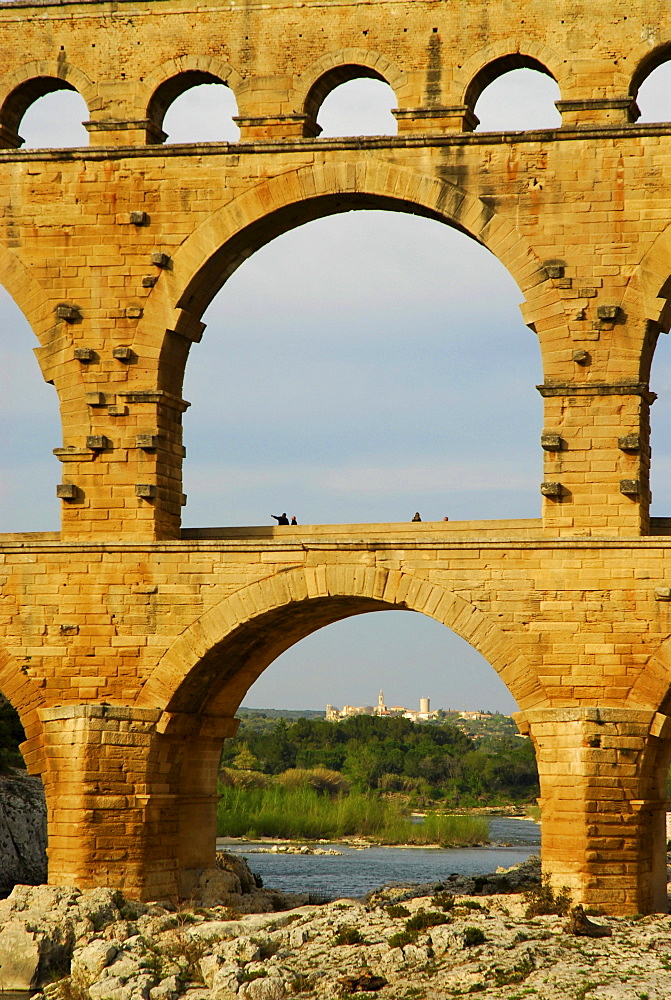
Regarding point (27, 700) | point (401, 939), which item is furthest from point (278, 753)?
point (401, 939)

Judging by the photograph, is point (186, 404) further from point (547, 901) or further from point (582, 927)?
point (582, 927)

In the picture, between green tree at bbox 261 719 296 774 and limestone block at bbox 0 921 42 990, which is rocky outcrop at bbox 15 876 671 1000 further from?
green tree at bbox 261 719 296 774

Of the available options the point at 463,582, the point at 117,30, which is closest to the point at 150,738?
the point at 463,582

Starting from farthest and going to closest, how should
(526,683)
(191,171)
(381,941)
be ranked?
(191,171) < (526,683) < (381,941)

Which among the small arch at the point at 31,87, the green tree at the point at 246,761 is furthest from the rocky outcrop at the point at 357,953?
the green tree at the point at 246,761

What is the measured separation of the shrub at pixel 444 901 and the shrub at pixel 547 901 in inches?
34.2

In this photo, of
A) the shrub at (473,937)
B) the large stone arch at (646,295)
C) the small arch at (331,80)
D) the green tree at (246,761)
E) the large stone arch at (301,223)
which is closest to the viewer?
the shrub at (473,937)

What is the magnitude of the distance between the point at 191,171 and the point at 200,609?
5.57 m

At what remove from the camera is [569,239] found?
18141 mm

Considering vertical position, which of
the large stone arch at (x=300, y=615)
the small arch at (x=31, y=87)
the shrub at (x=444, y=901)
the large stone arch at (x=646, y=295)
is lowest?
the shrub at (x=444, y=901)

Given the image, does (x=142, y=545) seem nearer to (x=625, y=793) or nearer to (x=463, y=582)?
(x=463, y=582)

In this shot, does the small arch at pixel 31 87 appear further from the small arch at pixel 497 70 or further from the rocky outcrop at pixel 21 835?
the rocky outcrop at pixel 21 835

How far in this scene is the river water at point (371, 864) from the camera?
27.3 metres

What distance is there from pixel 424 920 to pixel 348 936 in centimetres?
87
